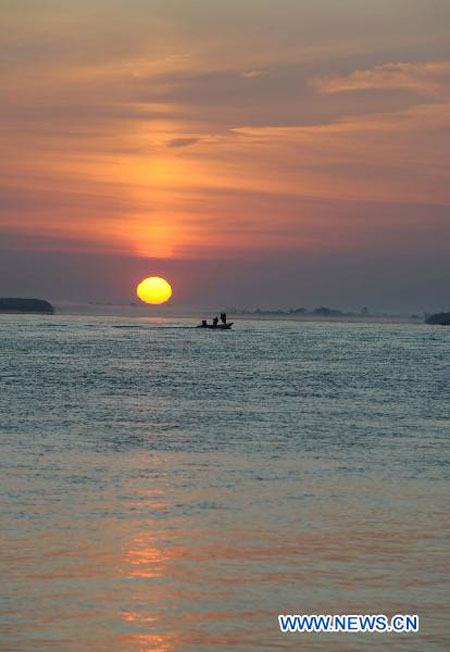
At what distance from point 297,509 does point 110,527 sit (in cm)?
452

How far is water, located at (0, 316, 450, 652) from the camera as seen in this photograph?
15.0 meters

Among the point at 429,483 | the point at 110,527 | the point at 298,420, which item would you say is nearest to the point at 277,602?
the point at 110,527

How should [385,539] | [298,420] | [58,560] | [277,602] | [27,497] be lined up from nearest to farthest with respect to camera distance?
[277,602] → [58,560] → [385,539] → [27,497] → [298,420]

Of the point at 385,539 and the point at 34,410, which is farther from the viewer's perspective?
the point at 34,410

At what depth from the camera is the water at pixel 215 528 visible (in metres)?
15.0

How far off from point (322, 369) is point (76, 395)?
41035 mm

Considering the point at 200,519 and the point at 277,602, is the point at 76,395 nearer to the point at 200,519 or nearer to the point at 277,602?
the point at 200,519

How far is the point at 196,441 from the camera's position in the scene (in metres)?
37.0

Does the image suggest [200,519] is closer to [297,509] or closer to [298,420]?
[297,509]

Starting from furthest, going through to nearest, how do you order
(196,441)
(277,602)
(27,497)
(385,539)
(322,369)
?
(322,369), (196,441), (27,497), (385,539), (277,602)

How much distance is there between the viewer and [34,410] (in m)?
48.4

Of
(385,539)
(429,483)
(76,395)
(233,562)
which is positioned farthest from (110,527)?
(76,395)

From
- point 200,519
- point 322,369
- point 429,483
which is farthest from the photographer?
point 322,369

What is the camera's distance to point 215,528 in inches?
844
